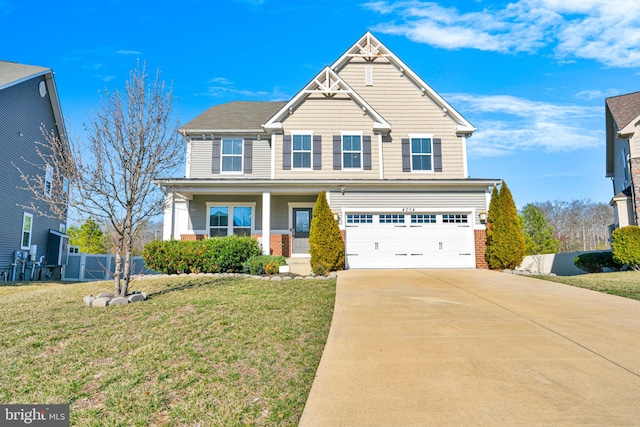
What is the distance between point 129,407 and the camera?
11.4 feet

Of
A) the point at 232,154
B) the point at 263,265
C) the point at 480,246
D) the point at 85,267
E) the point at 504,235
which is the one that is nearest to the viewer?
the point at 263,265

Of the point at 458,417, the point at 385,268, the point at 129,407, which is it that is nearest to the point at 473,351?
the point at 458,417

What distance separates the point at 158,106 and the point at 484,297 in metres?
8.15

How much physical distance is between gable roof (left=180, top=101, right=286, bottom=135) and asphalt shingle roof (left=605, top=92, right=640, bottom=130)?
1604cm

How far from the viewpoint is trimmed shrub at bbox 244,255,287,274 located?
41.5 feet

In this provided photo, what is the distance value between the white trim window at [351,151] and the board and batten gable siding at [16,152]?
13109mm

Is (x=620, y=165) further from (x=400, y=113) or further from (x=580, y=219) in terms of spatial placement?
(x=580, y=219)

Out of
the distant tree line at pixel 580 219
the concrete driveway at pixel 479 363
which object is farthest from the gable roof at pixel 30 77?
the distant tree line at pixel 580 219

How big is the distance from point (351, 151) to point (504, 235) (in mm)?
6675

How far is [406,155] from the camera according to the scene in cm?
1677

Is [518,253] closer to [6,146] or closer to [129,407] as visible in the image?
[129,407]

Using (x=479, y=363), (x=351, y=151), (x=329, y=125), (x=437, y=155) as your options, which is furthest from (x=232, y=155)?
(x=479, y=363)

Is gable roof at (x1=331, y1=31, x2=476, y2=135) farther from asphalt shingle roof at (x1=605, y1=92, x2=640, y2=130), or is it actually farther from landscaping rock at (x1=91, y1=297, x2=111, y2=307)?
landscaping rock at (x1=91, y1=297, x2=111, y2=307)

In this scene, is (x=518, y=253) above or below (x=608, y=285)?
above
